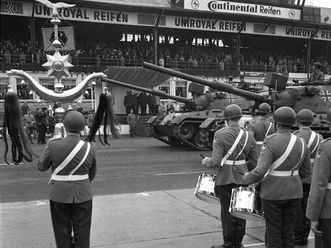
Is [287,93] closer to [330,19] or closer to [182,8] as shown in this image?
[182,8]

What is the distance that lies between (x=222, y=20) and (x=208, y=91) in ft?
51.3

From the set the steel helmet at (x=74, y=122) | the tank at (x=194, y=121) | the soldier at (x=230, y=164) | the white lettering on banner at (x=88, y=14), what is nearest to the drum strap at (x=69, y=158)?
the steel helmet at (x=74, y=122)

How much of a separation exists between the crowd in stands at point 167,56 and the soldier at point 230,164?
2086cm

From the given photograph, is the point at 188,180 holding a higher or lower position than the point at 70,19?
lower

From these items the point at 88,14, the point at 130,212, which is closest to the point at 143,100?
the point at 88,14

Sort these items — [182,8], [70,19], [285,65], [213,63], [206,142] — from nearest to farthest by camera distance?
[206,142] → [70,19] → [182,8] → [213,63] → [285,65]

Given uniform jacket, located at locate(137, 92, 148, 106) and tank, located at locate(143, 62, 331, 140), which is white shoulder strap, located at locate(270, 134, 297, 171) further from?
uniform jacket, located at locate(137, 92, 148, 106)

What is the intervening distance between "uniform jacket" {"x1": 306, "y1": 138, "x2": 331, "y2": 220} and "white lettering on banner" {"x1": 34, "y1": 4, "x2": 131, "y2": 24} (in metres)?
24.7

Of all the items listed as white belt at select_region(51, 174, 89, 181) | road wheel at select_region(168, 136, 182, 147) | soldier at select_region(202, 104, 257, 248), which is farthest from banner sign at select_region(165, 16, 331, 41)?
white belt at select_region(51, 174, 89, 181)

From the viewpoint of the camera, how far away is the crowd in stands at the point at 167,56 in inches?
1064

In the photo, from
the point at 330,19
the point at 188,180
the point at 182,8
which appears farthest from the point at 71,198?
the point at 330,19

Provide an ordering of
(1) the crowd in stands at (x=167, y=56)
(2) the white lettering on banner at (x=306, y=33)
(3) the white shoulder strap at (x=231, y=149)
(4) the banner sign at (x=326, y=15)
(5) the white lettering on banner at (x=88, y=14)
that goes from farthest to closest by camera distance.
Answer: (4) the banner sign at (x=326, y=15), (2) the white lettering on banner at (x=306, y=33), (1) the crowd in stands at (x=167, y=56), (5) the white lettering on banner at (x=88, y=14), (3) the white shoulder strap at (x=231, y=149)

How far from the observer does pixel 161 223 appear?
256 inches

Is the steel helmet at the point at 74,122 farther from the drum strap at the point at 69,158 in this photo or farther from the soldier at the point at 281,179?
the soldier at the point at 281,179
